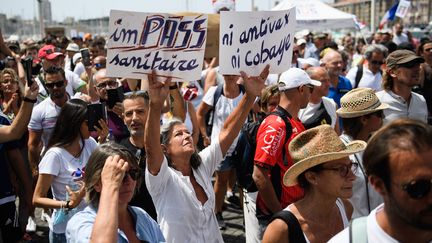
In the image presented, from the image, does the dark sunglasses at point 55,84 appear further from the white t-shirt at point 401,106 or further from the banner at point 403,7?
the banner at point 403,7

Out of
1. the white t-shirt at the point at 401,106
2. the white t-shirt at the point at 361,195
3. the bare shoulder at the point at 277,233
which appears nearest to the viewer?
the bare shoulder at the point at 277,233

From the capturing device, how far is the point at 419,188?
1741mm

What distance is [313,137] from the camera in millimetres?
2906

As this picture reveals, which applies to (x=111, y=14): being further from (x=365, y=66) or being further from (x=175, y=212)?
(x=365, y=66)

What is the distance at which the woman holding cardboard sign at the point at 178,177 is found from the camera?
10.5ft

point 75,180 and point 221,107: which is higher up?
point 75,180

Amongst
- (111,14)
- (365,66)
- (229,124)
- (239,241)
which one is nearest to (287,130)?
(229,124)

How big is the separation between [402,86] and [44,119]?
11.6 ft

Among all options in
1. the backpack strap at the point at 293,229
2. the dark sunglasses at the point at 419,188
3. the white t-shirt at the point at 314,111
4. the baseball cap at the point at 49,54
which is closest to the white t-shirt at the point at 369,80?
the white t-shirt at the point at 314,111

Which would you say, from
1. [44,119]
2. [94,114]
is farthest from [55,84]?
[94,114]

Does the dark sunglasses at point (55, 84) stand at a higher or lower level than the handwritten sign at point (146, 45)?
lower

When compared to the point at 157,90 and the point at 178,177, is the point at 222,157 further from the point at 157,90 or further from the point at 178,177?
the point at 157,90

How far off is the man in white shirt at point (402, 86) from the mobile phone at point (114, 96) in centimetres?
246

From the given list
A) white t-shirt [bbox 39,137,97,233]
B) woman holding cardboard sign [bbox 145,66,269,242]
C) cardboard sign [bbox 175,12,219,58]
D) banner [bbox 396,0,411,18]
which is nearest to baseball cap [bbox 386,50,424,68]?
woman holding cardboard sign [bbox 145,66,269,242]
